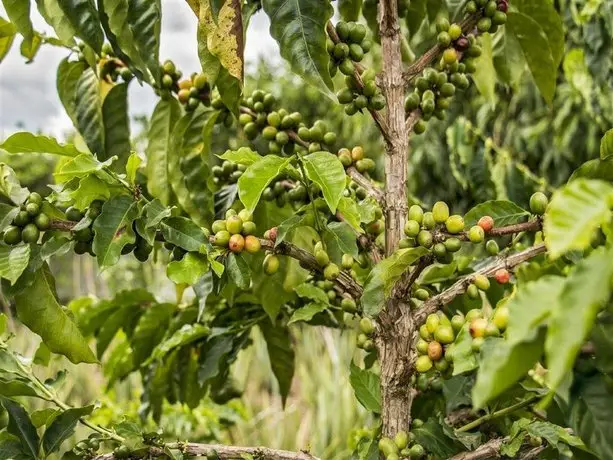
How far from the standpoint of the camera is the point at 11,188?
0.77 m

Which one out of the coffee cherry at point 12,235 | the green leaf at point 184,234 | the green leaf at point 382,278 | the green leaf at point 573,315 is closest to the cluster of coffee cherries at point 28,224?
the coffee cherry at point 12,235

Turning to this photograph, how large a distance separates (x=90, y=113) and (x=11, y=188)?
0.27 meters

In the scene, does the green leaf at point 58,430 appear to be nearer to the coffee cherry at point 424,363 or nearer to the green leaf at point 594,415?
the coffee cherry at point 424,363

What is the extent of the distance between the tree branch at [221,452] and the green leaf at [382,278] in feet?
0.69

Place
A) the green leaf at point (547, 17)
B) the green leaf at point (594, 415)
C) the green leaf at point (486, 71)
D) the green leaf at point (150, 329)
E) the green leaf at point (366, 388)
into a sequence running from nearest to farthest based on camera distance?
1. the green leaf at point (594, 415)
2. the green leaf at point (366, 388)
3. the green leaf at point (547, 17)
4. the green leaf at point (486, 71)
5. the green leaf at point (150, 329)

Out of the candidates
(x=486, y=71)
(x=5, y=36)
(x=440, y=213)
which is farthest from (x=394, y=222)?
(x=5, y=36)

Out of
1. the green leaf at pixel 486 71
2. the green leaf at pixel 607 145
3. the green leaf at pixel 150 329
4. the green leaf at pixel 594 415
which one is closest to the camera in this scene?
the green leaf at pixel 594 415

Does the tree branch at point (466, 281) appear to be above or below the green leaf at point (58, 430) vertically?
above

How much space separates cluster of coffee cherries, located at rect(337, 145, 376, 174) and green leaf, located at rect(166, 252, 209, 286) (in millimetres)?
265

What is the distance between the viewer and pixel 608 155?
661mm

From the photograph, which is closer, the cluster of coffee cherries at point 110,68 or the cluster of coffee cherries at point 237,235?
the cluster of coffee cherries at point 237,235

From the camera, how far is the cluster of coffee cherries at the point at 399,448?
2.47 ft

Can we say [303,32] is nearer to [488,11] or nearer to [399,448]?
[488,11]

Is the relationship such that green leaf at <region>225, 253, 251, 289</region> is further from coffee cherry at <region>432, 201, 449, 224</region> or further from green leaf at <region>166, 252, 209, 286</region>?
coffee cherry at <region>432, 201, 449, 224</region>
